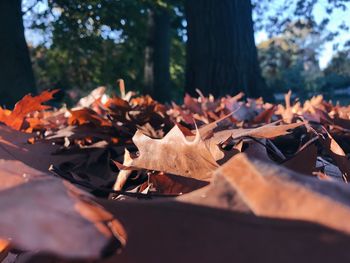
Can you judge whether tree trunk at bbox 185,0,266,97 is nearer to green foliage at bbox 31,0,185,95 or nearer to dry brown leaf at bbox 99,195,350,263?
green foliage at bbox 31,0,185,95

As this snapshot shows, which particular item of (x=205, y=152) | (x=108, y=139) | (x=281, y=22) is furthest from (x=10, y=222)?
(x=281, y=22)

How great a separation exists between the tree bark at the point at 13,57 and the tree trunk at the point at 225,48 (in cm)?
324

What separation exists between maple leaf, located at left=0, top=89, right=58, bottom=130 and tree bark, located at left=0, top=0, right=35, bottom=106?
6307 mm

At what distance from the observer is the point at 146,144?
952 mm

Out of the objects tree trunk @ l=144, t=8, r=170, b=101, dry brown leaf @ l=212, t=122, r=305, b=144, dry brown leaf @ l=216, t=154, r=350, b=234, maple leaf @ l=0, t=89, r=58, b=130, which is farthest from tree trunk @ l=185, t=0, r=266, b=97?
tree trunk @ l=144, t=8, r=170, b=101

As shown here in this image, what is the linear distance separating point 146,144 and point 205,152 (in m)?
0.15

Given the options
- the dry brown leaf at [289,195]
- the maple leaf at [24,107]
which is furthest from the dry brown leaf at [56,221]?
the maple leaf at [24,107]

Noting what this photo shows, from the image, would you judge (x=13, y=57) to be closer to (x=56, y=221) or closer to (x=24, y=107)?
(x=24, y=107)

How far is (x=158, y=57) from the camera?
1497 cm

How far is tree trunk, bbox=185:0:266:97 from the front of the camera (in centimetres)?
554

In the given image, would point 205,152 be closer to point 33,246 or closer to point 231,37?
point 33,246

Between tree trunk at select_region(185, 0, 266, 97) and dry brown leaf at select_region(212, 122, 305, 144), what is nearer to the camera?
dry brown leaf at select_region(212, 122, 305, 144)

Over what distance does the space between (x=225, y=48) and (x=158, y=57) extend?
31.1 ft

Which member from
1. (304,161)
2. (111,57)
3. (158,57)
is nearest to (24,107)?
(304,161)
